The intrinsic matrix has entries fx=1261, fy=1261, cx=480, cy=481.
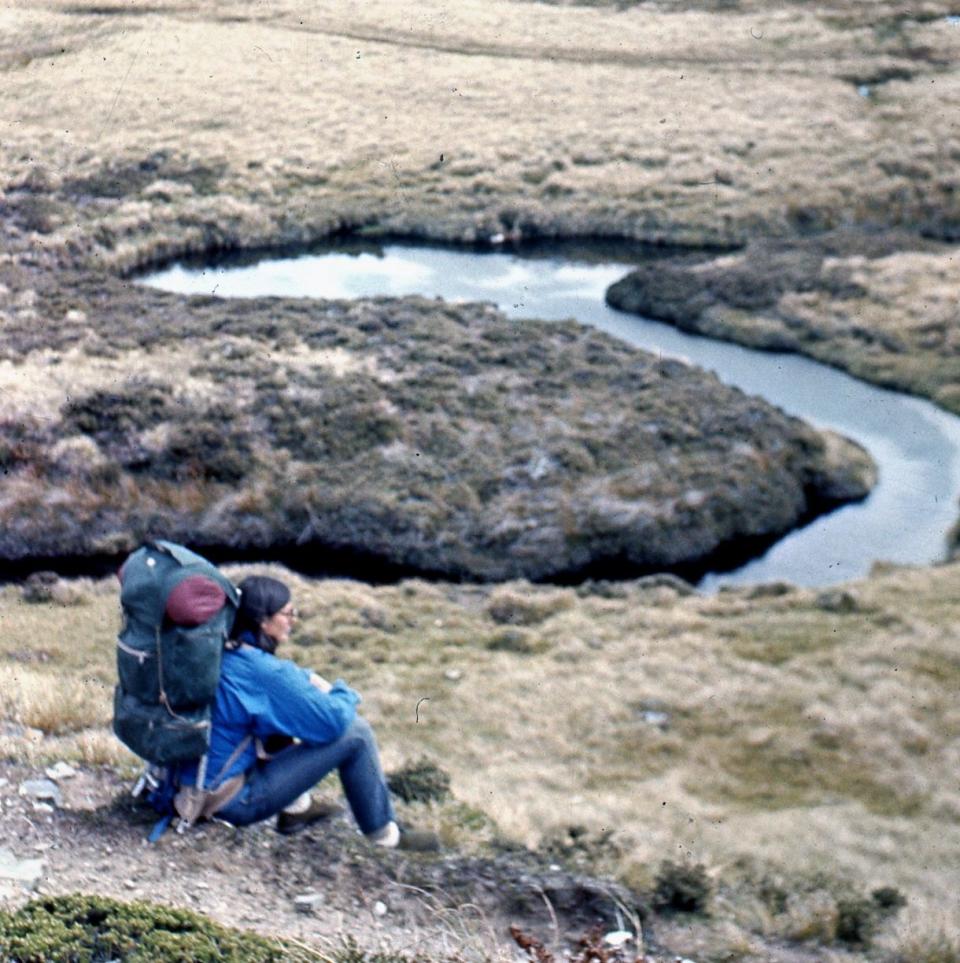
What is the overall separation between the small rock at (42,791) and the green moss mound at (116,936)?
1.94 meters

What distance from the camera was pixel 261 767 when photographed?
956 cm

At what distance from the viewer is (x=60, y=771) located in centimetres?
1098

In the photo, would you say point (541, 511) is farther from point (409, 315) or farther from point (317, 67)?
point (317, 67)

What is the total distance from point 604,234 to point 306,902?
124 feet

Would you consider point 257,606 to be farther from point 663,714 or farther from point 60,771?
point 663,714

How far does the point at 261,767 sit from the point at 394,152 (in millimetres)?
44011

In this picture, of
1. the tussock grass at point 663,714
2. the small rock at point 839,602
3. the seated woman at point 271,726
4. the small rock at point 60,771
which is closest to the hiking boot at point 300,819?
the seated woman at point 271,726

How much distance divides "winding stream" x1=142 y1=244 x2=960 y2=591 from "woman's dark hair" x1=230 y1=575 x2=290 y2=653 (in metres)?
15.7

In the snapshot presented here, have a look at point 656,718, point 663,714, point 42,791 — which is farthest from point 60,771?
point 663,714

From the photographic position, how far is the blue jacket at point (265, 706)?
9023 millimetres

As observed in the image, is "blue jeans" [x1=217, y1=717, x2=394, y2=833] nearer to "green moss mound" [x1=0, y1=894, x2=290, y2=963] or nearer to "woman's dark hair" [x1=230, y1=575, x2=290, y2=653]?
"woman's dark hair" [x1=230, y1=575, x2=290, y2=653]

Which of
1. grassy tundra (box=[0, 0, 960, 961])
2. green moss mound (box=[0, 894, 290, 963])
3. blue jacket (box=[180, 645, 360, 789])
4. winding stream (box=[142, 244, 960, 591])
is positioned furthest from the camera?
winding stream (box=[142, 244, 960, 591])

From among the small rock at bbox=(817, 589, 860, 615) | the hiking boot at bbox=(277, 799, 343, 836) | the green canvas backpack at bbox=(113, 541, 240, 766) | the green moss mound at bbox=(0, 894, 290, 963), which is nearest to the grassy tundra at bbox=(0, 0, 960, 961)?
the small rock at bbox=(817, 589, 860, 615)

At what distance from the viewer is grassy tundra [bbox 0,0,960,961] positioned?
546 inches
